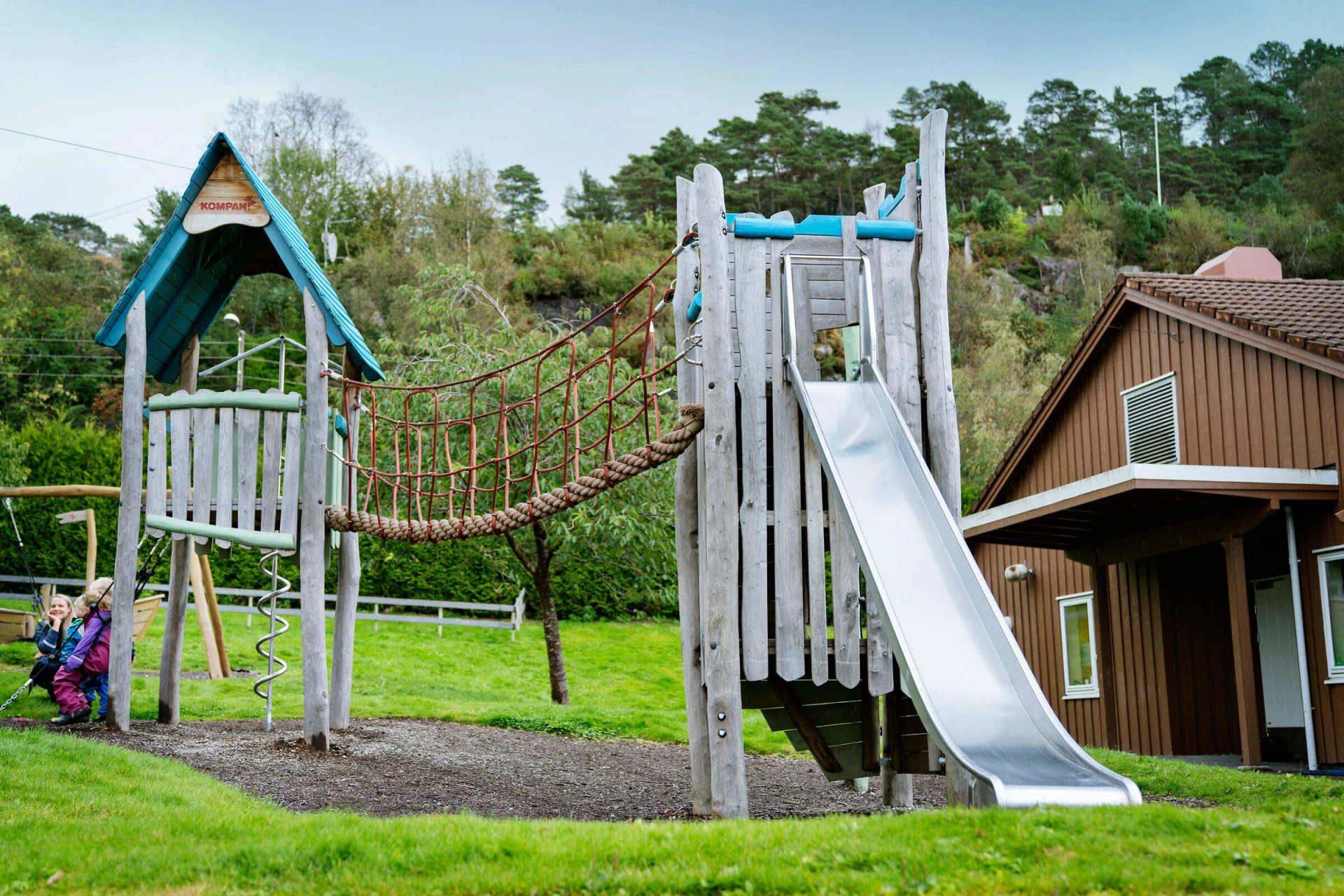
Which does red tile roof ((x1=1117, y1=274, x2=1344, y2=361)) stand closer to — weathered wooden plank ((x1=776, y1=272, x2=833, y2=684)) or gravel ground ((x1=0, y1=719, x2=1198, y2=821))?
gravel ground ((x1=0, y1=719, x2=1198, y2=821))

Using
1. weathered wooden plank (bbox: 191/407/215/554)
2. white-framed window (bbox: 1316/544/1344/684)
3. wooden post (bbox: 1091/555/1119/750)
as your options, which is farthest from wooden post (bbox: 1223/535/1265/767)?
weathered wooden plank (bbox: 191/407/215/554)

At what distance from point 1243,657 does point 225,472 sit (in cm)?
947

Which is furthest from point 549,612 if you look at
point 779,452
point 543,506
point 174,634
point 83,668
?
point 779,452

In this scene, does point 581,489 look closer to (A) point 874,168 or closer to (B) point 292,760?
(B) point 292,760

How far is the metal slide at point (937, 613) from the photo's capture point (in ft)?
13.1

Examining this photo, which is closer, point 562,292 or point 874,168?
point 562,292

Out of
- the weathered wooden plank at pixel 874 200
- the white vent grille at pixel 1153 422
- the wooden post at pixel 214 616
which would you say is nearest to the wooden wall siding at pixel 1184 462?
the white vent grille at pixel 1153 422

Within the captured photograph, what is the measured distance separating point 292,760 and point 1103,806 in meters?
5.72

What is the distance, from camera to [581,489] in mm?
6625

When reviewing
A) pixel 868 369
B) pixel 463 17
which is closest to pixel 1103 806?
pixel 868 369

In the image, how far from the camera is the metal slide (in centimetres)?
400

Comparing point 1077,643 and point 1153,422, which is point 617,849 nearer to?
point 1153,422

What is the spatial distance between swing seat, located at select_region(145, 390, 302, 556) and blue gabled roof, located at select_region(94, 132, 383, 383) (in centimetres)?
85

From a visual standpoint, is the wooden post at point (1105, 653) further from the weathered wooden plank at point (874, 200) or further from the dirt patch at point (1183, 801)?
the weathered wooden plank at point (874, 200)
